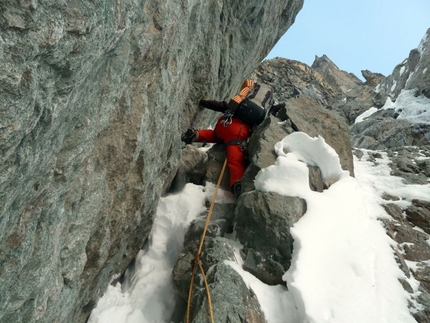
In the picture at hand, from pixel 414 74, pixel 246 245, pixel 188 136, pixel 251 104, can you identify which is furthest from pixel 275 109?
pixel 414 74

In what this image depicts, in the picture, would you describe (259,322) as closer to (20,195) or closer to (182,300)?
(182,300)

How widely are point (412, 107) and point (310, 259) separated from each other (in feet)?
64.9

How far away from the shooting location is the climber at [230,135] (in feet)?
24.3

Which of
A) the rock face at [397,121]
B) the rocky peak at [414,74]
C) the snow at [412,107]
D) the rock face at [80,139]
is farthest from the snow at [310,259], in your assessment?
the rocky peak at [414,74]

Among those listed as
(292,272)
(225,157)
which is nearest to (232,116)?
(225,157)

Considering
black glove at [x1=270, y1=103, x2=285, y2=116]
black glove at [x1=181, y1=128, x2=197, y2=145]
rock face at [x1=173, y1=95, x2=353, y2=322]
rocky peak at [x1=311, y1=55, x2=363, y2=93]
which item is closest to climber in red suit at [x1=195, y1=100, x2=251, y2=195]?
black glove at [x1=181, y1=128, x2=197, y2=145]

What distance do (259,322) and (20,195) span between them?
311cm

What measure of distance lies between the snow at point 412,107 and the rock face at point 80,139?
1706cm

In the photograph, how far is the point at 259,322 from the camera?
4.09m

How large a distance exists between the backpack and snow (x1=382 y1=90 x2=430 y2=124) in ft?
43.7

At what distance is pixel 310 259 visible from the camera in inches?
187

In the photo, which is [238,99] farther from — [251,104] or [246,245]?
[246,245]

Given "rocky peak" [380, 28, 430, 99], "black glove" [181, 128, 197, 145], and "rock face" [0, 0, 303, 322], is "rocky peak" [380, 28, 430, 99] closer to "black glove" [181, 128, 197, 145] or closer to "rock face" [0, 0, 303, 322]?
"black glove" [181, 128, 197, 145]

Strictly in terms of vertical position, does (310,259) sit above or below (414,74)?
below
